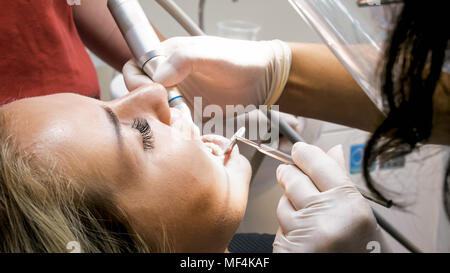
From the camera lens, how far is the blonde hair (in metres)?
0.56

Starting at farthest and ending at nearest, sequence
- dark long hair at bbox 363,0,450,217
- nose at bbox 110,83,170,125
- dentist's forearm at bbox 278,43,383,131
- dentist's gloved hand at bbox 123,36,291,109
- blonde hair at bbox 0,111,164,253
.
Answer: dentist's forearm at bbox 278,43,383,131 → dentist's gloved hand at bbox 123,36,291,109 → nose at bbox 110,83,170,125 → blonde hair at bbox 0,111,164,253 → dark long hair at bbox 363,0,450,217

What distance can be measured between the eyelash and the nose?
13 mm

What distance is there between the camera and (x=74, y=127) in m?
0.61

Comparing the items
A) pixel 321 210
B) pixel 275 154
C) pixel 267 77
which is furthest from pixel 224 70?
pixel 321 210

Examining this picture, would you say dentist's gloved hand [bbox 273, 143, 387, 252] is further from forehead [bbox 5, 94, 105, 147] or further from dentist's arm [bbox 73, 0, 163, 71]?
dentist's arm [bbox 73, 0, 163, 71]

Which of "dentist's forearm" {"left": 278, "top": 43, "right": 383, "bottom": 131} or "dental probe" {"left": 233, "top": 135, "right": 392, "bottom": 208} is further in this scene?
"dentist's forearm" {"left": 278, "top": 43, "right": 383, "bottom": 131}

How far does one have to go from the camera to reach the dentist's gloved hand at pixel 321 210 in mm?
621

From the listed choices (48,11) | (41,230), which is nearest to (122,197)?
(41,230)

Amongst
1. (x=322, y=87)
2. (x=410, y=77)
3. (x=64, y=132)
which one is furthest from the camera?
(x=322, y=87)

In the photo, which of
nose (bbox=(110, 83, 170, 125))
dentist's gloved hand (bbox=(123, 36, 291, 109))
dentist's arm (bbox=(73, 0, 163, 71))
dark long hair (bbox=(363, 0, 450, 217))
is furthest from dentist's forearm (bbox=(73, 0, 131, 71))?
Result: dark long hair (bbox=(363, 0, 450, 217))

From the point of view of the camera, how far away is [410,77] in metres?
0.50

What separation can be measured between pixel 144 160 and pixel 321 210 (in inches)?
12.1

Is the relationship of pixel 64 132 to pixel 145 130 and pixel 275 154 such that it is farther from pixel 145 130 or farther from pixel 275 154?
pixel 275 154

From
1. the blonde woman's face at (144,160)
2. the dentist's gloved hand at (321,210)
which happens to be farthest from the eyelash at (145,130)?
the dentist's gloved hand at (321,210)
